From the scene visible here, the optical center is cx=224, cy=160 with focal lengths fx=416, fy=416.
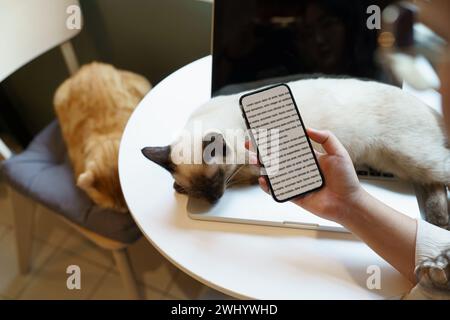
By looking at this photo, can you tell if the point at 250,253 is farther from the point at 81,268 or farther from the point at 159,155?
the point at 81,268

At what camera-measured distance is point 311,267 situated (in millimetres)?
708

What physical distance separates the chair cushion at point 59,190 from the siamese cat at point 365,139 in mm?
296

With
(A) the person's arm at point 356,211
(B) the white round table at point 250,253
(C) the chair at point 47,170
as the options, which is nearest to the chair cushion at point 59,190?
(C) the chair at point 47,170

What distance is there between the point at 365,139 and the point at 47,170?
831 millimetres

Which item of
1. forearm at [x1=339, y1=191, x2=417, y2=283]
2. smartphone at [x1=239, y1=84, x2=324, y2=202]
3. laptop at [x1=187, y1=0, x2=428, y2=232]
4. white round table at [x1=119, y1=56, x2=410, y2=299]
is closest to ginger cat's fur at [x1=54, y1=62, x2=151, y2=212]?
white round table at [x1=119, y1=56, x2=410, y2=299]

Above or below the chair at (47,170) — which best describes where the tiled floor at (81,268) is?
below

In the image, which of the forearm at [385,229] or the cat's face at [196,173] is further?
the cat's face at [196,173]

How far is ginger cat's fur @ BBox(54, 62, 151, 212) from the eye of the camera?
107 cm

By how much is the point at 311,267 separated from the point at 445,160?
335mm

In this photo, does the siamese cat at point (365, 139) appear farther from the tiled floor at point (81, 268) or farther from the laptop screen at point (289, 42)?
the tiled floor at point (81, 268)

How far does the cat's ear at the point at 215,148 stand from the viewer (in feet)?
2.56

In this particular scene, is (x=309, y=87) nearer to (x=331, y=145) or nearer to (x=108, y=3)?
(x=331, y=145)

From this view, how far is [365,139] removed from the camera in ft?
2.65
